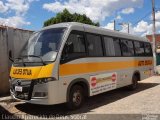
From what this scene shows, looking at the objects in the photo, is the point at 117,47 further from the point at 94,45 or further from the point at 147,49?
the point at 147,49

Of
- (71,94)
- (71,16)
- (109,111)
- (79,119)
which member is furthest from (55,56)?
(71,16)

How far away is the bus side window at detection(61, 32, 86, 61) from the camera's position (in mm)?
8484

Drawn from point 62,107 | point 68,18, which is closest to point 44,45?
point 62,107

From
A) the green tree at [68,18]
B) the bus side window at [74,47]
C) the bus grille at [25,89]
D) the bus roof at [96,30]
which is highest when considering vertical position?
the green tree at [68,18]

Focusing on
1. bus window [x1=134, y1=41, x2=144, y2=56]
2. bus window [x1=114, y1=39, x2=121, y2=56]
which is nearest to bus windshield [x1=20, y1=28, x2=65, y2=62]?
bus window [x1=114, y1=39, x2=121, y2=56]

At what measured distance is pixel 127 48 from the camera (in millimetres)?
12859

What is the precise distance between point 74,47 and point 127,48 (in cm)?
468

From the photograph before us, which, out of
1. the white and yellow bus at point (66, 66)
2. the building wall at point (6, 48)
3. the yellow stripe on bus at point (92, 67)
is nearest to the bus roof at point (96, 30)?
the white and yellow bus at point (66, 66)

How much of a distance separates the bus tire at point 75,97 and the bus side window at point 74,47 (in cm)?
105

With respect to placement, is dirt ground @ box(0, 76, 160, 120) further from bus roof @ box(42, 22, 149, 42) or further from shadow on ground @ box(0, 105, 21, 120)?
bus roof @ box(42, 22, 149, 42)

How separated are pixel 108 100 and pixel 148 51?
5.80m

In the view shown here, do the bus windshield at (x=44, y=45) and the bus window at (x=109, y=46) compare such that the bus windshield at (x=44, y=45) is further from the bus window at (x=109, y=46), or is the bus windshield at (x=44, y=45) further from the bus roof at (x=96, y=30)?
the bus window at (x=109, y=46)

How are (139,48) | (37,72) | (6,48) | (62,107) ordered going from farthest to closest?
(139,48) < (6,48) < (62,107) < (37,72)

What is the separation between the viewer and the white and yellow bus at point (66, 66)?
26.4 feet
